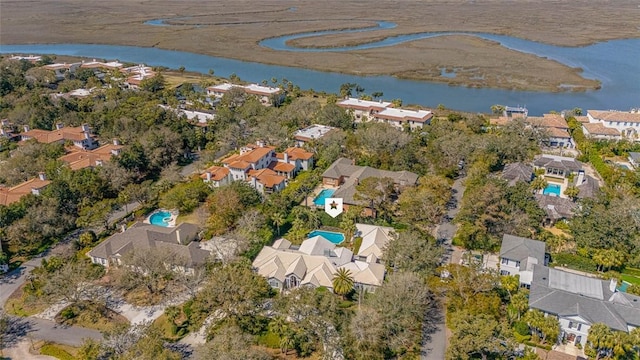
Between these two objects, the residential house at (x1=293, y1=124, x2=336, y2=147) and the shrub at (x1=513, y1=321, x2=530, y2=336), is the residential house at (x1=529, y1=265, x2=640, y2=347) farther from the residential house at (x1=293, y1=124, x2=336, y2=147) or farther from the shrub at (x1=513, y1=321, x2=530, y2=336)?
the residential house at (x1=293, y1=124, x2=336, y2=147)

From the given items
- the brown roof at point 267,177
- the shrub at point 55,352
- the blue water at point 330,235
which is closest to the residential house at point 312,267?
the blue water at point 330,235

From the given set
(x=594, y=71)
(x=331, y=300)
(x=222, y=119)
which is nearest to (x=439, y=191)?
(x=331, y=300)

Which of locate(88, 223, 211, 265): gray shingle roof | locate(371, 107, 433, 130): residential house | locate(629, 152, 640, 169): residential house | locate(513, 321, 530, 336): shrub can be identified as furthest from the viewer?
locate(371, 107, 433, 130): residential house

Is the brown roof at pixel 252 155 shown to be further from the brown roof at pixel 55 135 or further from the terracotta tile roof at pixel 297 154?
the brown roof at pixel 55 135

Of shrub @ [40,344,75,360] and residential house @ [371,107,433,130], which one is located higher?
residential house @ [371,107,433,130]

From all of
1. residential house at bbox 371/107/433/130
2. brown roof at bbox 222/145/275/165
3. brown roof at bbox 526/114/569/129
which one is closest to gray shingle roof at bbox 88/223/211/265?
brown roof at bbox 222/145/275/165

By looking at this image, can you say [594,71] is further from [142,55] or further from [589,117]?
[142,55]

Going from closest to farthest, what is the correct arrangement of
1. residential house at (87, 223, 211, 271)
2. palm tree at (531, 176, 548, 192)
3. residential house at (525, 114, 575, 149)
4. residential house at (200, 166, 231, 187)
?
residential house at (87, 223, 211, 271)
palm tree at (531, 176, 548, 192)
residential house at (200, 166, 231, 187)
residential house at (525, 114, 575, 149)
